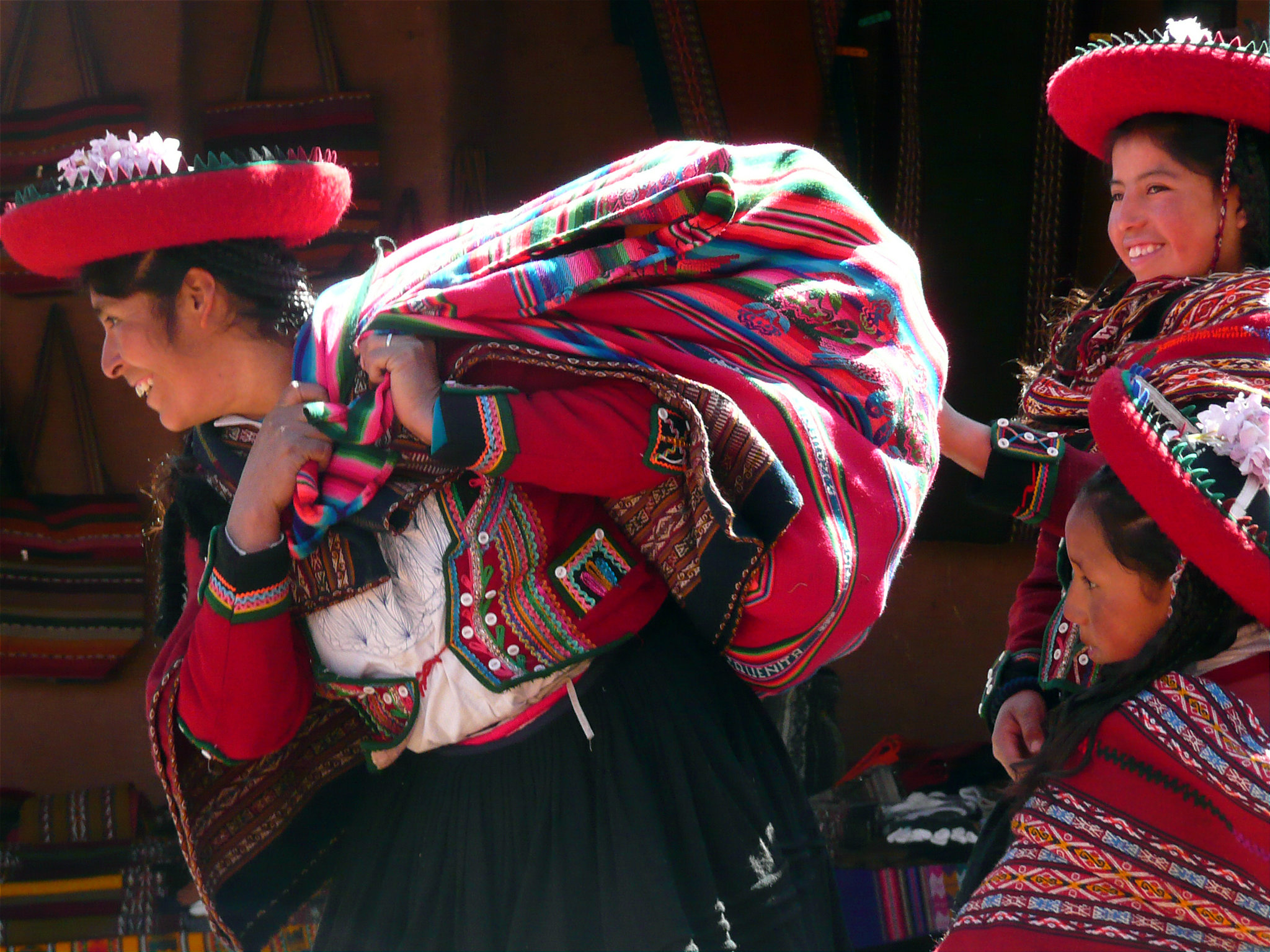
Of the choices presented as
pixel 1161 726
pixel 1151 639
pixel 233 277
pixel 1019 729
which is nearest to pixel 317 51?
pixel 233 277

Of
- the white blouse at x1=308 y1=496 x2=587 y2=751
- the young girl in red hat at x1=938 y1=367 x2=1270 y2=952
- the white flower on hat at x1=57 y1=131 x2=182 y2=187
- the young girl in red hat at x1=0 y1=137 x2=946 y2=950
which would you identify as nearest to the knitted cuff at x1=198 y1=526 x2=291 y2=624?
the young girl in red hat at x1=0 y1=137 x2=946 y2=950

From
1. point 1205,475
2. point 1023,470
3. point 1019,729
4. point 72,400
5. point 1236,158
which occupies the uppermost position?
point 1236,158

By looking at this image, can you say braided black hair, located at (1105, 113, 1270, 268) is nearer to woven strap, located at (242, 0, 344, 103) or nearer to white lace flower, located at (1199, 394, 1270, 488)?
white lace flower, located at (1199, 394, 1270, 488)

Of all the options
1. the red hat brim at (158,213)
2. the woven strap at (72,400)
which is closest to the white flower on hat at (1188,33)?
the red hat brim at (158,213)

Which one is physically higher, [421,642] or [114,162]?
[114,162]

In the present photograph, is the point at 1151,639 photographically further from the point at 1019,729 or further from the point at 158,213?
the point at 158,213

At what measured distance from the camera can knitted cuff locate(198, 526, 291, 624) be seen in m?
1.78

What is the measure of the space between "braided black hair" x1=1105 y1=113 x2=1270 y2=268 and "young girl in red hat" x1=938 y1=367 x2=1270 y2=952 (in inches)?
15.2

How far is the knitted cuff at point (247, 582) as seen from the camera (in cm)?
178

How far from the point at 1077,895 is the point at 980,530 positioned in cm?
247

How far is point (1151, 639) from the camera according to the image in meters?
1.72

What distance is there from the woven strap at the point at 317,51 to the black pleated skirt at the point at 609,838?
8.10 ft

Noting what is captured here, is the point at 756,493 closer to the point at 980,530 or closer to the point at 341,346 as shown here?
the point at 341,346

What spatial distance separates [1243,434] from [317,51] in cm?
307
